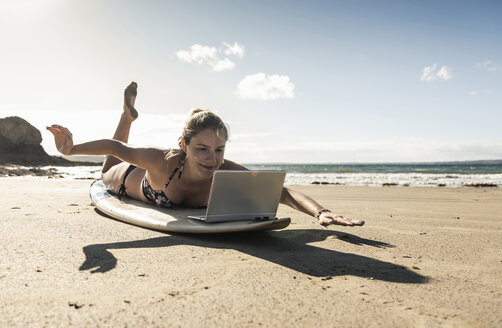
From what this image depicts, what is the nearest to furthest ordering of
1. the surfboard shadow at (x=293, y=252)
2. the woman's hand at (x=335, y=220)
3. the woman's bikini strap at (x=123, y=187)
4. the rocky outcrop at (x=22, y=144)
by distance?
the surfboard shadow at (x=293, y=252), the woman's hand at (x=335, y=220), the woman's bikini strap at (x=123, y=187), the rocky outcrop at (x=22, y=144)

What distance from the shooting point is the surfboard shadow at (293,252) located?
1922mm

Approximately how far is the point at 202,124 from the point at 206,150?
224mm

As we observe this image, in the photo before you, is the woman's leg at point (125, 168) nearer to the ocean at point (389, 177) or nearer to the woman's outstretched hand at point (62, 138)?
the woman's outstretched hand at point (62, 138)

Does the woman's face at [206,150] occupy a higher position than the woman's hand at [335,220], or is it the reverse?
the woman's face at [206,150]

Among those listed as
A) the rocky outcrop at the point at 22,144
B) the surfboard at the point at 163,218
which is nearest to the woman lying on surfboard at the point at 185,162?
the surfboard at the point at 163,218

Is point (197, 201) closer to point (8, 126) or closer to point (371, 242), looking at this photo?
point (371, 242)

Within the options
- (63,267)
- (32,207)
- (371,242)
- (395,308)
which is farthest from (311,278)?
(32,207)

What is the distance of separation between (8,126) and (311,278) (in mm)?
38159

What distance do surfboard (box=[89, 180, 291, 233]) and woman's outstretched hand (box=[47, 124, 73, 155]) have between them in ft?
2.64

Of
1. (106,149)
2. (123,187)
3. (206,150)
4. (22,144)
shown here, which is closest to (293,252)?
(206,150)

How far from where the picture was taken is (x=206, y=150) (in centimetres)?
296

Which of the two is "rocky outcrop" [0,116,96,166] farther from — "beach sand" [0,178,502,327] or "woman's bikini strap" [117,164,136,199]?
"beach sand" [0,178,502,327]

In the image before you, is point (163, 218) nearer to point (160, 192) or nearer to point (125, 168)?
point (160, 192)

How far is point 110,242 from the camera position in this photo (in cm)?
252
